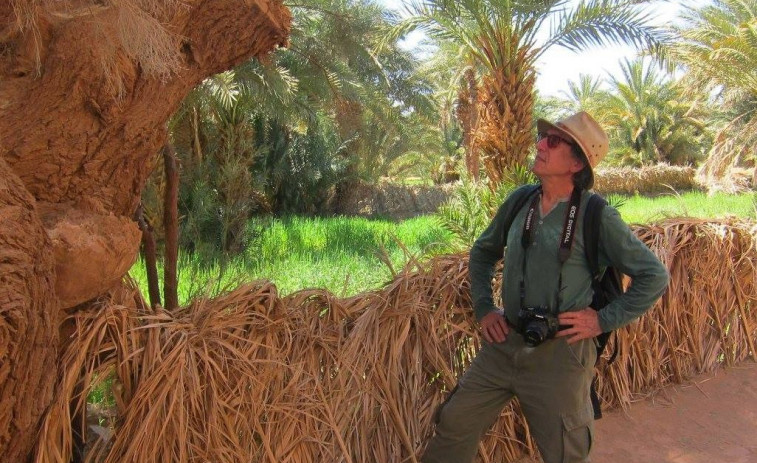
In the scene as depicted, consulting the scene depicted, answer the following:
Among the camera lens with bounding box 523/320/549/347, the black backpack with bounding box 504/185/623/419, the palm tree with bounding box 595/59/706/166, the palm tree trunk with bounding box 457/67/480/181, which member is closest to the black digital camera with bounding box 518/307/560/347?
the camera lens with bounding box 523/320/549/347

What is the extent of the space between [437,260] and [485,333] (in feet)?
2.50

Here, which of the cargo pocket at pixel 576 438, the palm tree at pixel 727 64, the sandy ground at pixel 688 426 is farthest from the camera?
the palm tree at pixel 727 64

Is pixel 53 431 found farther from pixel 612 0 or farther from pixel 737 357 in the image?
pixel 612 0

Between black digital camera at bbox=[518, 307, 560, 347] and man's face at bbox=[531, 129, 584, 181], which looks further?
man's face at bbox=[531, 129, 584, 181]

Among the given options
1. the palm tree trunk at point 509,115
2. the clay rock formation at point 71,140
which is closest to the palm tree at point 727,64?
the palm tree trunk at point 509,115

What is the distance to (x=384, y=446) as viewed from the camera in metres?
3.13

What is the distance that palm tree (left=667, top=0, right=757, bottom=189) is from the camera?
1717 cm

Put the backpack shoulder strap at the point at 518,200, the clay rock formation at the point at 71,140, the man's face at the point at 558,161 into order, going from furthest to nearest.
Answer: the backpack shoulder strap at the point at 518,200 → the man's face at the point at 558,161 → the clay rock formation at the point at 71,140

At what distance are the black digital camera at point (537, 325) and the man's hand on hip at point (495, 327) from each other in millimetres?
157

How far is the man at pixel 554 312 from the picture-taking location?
2.71m

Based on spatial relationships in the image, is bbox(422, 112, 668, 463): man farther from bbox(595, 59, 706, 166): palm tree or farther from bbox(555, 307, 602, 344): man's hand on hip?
bbox(595, 59, 706, 166): palm tree

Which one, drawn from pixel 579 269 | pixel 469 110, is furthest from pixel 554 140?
pixel 469 110

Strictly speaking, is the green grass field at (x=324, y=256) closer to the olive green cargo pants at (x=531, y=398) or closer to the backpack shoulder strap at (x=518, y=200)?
the backpack shoulder strap at (x=518, y=200)

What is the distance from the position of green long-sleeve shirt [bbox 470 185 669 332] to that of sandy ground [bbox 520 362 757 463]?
1.29m
